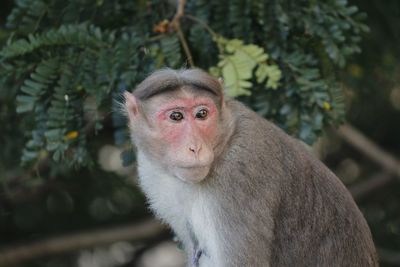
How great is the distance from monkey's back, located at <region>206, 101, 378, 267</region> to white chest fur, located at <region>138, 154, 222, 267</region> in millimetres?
98

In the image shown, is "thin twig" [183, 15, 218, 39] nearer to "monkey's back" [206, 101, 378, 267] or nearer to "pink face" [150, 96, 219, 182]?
"monkey's back" [206, 101, 378, 267]

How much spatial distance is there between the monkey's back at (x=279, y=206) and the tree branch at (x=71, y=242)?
5261 millimetres

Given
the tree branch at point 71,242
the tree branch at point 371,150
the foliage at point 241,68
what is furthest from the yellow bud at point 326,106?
the tree branch at point 71,242

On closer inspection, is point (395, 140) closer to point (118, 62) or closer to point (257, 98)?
point (257, 98)

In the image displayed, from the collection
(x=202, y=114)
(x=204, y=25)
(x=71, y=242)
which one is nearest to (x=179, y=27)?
(x=204, y=25)

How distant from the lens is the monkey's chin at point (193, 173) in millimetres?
6367

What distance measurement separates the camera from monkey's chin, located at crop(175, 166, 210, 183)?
637 cm

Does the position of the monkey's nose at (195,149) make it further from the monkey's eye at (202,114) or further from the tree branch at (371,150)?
the tree branch at (371,150)

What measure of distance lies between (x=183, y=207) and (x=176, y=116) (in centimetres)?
75

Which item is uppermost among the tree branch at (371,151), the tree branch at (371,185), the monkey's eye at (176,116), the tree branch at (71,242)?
the monkey's eye at (176,116)

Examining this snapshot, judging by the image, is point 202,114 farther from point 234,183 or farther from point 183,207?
point 183,207

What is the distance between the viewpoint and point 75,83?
771 centimetres

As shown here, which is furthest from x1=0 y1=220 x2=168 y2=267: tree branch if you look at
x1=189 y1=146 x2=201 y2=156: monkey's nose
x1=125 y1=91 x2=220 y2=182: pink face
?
x1=189 y1=146 x2=201 y2=156: monkey's nose

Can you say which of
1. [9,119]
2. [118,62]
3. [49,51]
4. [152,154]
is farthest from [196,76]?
[9,119]
